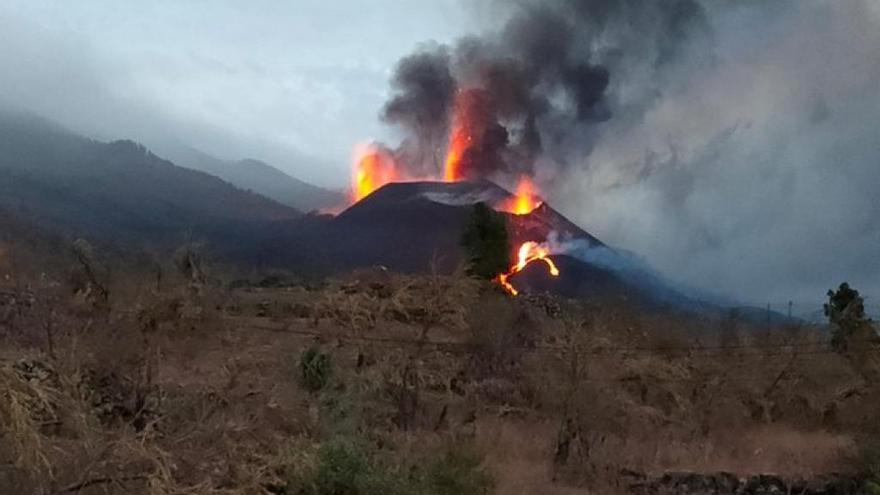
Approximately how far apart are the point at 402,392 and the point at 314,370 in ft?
10.6

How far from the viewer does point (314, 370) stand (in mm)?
28500

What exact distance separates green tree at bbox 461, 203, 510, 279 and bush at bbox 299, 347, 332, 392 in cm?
2371

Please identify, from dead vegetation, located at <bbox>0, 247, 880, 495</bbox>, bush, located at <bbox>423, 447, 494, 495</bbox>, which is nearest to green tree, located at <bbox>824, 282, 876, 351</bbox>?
dead vegetation, located at <bbox>0, 247, 880, 495</bbox>

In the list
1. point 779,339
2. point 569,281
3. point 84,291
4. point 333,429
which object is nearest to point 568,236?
point 569,281

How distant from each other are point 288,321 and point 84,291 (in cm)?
890

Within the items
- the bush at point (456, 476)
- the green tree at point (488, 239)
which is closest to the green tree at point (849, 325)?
the green tree at point (488, 239)

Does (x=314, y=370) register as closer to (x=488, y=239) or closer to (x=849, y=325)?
(x=849, y=325)

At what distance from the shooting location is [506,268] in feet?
182

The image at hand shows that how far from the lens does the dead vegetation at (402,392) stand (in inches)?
368

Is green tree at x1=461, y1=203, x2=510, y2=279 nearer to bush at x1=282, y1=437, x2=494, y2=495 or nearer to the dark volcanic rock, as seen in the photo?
the dark volcanic rock

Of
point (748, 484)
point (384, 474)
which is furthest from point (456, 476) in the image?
point (748, 484)

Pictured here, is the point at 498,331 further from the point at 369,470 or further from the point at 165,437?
the point at 165,437

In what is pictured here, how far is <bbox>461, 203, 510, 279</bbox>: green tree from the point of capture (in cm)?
5334

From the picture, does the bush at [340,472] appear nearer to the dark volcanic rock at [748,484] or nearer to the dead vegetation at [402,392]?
the dead vegetation at [402,392]
